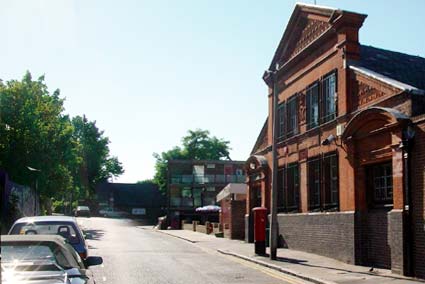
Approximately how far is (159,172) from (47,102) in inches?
2265

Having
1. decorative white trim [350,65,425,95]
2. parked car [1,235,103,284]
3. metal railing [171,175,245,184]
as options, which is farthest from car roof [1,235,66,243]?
metal railing [171,175,245,184]

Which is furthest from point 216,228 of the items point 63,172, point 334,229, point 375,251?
point 375,251

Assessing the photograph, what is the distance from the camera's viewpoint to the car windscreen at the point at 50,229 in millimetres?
12414

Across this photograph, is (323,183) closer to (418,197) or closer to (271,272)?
(271,272)

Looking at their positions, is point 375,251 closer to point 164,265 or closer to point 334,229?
point 334,229

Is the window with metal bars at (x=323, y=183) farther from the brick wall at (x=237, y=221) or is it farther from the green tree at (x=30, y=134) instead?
the green tree at (x=30, y=134)

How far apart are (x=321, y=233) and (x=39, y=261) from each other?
636 inches

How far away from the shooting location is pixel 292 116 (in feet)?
87.0

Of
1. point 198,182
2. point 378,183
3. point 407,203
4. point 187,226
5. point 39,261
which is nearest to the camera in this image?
point 39,261

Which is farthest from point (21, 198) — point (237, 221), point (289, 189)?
point (289, 189)

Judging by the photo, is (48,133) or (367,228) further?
(48,133)

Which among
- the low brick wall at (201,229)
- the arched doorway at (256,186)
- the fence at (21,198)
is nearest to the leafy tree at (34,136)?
the fence at (21,198)

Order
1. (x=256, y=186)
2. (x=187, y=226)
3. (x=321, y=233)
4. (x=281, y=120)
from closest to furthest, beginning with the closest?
(x=321, y=233) < (x=281, y=120) < (x=256, y=186) < (x=187, y=226)

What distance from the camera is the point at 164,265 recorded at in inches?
744
